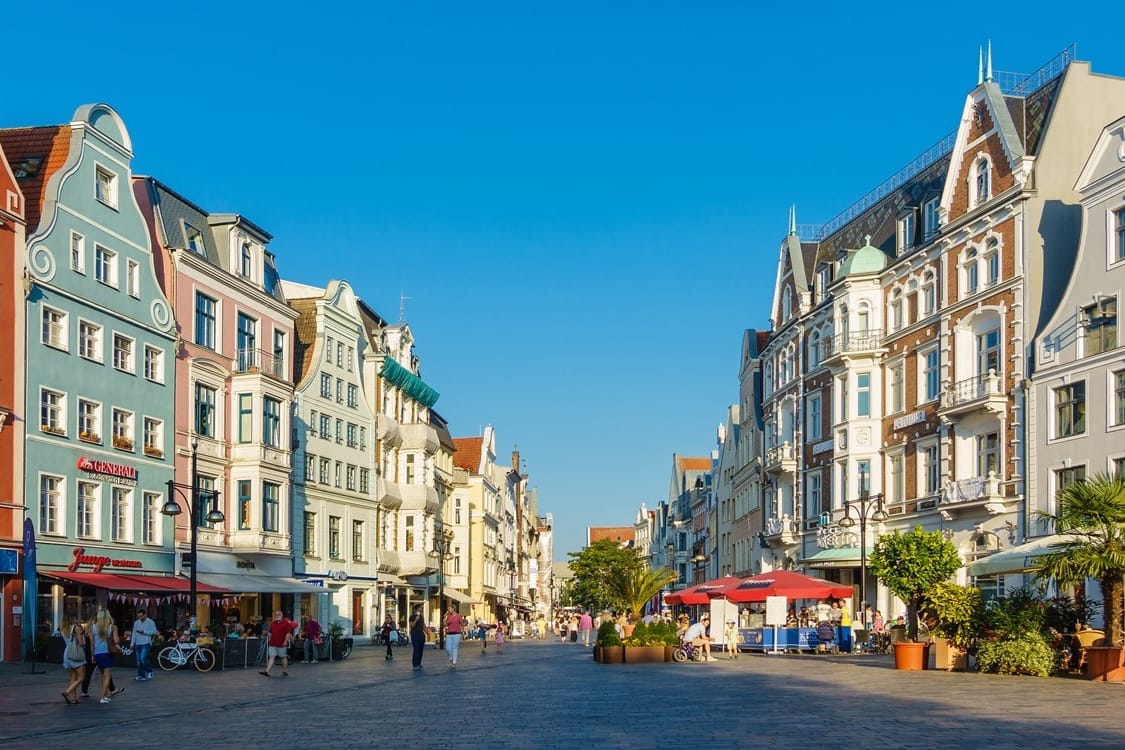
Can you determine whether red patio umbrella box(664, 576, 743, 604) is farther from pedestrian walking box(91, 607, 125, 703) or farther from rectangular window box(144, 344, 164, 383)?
pedestrian walking box(91, 607, 125, 703)

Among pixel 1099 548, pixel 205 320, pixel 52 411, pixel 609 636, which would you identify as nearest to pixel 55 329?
pixel 52 411

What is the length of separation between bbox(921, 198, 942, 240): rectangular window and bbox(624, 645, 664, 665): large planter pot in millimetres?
20551

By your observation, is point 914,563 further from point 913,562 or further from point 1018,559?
point 1018,559

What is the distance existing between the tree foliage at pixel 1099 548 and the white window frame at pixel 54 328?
2797 cm

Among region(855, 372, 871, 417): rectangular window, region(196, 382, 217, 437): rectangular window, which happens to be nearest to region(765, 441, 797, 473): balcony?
region(855, 372, 871, 417): rectangular window

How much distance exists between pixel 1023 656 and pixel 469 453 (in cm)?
7819

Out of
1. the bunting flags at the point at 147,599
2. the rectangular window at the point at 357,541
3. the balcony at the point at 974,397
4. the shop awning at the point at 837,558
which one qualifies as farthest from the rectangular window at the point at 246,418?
the balcony at the point at 974,397

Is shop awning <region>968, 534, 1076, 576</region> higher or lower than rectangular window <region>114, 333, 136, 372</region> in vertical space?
lower

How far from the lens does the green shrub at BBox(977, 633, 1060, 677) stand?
29031mm

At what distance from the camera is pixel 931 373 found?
51.4 m

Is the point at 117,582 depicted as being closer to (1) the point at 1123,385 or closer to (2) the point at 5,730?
(2) the point at 5,730

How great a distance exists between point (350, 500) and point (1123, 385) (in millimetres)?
37809

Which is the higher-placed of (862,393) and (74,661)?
(862,393)

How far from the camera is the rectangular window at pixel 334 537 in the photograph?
210 feet
